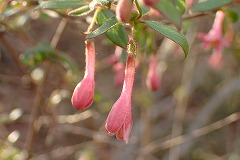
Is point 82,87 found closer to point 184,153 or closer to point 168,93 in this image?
point 184,153

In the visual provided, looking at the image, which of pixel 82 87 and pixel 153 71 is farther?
pixel 153 71

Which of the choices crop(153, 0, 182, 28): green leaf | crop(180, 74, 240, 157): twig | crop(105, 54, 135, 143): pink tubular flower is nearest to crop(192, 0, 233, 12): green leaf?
crop(153, 0, 182, 28): green leaf

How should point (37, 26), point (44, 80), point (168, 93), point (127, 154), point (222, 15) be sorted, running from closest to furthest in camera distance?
point (222, 15) < point (44, 80) < point (127, 154) < point (168, 93) < point (37, 26)

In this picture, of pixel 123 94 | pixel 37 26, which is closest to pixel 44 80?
pixel 123 94

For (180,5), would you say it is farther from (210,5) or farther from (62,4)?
(62,4)

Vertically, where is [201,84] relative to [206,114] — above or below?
below


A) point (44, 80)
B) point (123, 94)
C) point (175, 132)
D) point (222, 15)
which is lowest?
point (175, 132)
